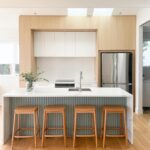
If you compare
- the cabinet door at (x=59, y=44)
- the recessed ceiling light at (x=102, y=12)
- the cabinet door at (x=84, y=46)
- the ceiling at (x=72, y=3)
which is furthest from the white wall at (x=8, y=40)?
the ceiling at (x=72, y=3)

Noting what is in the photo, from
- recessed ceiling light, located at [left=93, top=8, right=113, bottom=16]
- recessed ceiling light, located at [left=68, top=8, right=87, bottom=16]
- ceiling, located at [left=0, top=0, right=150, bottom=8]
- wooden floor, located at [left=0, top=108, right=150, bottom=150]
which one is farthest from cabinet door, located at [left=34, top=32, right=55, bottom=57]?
wooden floor, located at [left=0, top=108, right=150, bottom=150]

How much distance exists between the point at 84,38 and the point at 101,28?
0.63 m

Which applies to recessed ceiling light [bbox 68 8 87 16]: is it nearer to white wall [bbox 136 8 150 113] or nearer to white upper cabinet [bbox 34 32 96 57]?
white upper cabinet [bbox 34 32 96 57]

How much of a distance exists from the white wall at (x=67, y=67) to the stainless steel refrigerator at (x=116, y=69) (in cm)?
79

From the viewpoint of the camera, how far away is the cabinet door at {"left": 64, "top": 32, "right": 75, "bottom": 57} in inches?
284

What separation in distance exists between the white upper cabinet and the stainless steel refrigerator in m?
0.56

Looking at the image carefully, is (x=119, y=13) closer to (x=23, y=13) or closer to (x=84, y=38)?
(x=84, y=38)

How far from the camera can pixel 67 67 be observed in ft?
25.1

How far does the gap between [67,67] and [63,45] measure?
2.56 feet

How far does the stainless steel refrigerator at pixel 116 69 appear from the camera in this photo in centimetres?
685

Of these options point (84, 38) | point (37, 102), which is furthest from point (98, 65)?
point (37, 102)

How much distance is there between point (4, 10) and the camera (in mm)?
6441

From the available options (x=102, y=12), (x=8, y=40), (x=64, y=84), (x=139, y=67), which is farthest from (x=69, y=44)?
(x=8, y=40)

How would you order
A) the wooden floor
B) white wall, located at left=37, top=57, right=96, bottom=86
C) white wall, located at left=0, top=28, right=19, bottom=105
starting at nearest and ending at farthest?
the wooden floor
white wall, located at left=37, top=57, right=96, bottom=86
white wall, located at left=0, top=28, right=19, bottom=105
